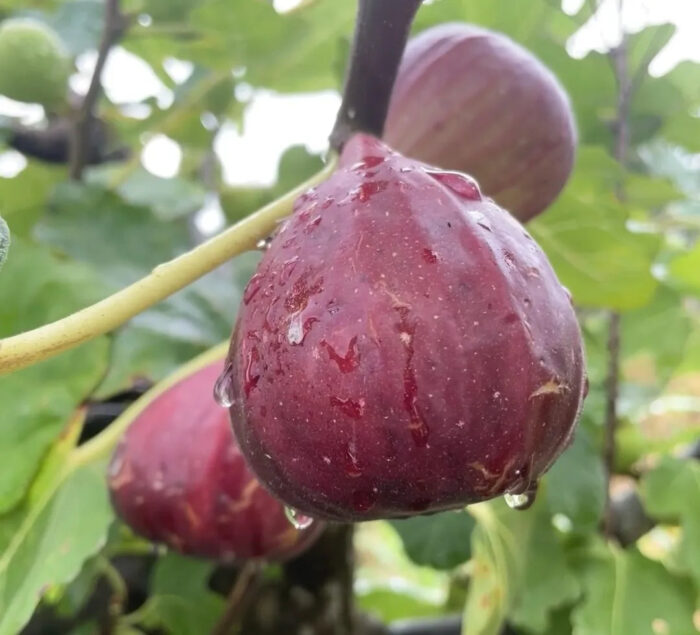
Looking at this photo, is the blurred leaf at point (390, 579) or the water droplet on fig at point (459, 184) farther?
the blurred leaf at point (390, 579)

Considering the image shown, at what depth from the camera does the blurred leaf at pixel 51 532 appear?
1.30ft

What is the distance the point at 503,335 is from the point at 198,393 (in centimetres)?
24

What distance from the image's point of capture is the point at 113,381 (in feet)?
1.79

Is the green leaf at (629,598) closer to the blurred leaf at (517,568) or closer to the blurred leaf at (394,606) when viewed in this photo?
the blurred leaf at (517,568)

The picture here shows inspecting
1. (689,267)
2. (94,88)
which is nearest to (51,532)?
(94,88)

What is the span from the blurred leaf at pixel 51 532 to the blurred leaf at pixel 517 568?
22 centimetres

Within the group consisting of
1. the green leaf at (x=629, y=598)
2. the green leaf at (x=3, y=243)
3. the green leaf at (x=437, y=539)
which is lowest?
the green leaf at (x=629, y=598)

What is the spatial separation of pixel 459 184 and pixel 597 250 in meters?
0.35

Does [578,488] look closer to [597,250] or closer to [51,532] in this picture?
[597,250]

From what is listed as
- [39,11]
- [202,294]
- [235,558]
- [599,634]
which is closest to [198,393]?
[235,558]

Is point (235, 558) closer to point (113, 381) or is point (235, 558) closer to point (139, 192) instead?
point (113, 381)

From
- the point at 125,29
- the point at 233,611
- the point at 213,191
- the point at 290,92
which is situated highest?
the point at 125,29

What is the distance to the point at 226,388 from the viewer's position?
0.92ft

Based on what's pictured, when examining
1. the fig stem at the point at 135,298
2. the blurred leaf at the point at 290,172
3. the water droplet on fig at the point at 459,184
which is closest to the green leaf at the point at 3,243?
the fig stem at the point at 135,298
